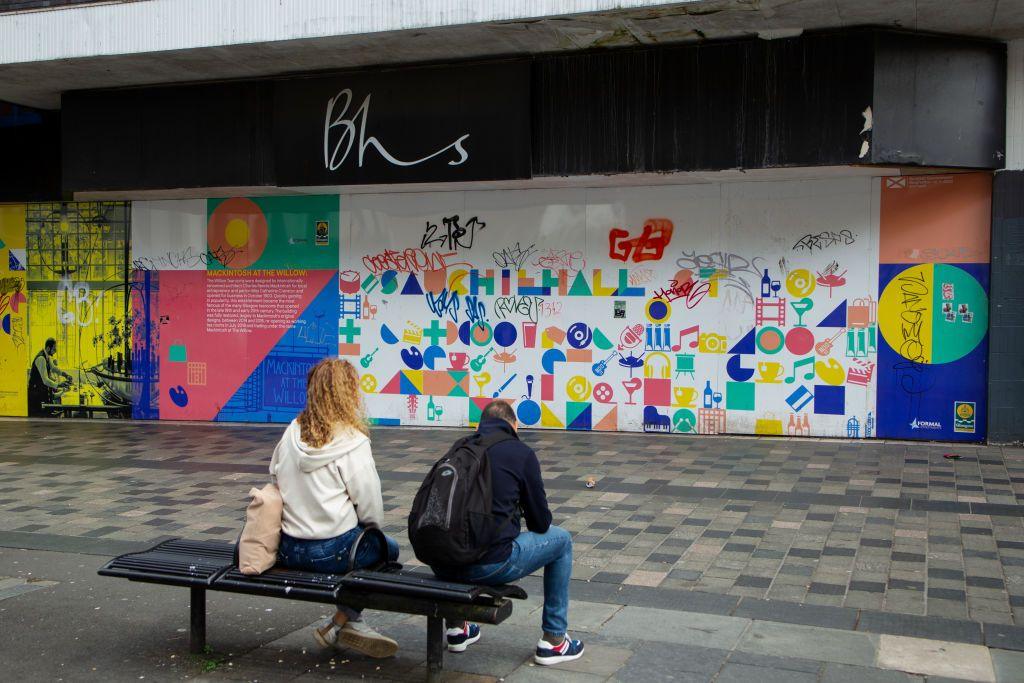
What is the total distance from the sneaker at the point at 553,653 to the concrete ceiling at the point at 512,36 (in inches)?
274

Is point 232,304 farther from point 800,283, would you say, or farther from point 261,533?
point 261,533

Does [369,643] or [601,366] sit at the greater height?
[601,366]

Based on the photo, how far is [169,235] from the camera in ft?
48.4

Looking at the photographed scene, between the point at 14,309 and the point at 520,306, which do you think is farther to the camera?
the point at 14,309

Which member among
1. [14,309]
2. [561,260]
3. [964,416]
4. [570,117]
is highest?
[570,117]

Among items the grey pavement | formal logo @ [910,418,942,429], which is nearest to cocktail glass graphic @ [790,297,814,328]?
the grey pavement

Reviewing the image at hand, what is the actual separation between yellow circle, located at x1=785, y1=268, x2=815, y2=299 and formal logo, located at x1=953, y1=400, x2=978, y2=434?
208cm

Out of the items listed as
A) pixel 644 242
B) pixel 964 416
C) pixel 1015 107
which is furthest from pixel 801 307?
pixel 1015 107

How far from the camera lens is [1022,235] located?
11.2 meters

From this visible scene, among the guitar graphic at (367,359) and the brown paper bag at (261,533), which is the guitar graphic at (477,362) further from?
the brown paper bag at (261,533)

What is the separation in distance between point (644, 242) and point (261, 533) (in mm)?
8702

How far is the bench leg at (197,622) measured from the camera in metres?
5.01

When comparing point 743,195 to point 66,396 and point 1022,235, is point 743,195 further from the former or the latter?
point 66,396

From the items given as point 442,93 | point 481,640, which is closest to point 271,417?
point 442,93
